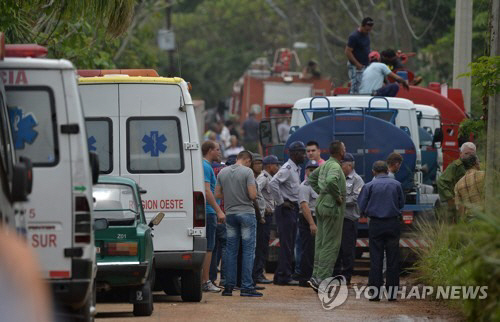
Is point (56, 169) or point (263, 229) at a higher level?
point (56, 169)

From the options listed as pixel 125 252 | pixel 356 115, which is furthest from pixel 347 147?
pixel 125 252

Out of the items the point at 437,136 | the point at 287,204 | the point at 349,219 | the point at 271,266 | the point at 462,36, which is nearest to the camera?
the point at 349,219

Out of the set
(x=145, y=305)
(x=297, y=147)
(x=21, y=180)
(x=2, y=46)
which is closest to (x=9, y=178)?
(x=21, y=180)

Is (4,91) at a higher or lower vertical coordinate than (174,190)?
higher

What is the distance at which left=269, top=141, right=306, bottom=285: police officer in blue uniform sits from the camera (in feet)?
59.2

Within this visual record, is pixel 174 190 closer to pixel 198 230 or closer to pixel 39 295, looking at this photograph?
pixel 198 230

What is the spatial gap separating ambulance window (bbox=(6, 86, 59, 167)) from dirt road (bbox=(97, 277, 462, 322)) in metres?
3.37

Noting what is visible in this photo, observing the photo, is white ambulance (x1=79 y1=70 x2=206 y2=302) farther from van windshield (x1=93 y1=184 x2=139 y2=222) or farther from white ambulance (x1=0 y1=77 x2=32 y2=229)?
white ambulance (x1=0 y1=77 x2=32 y2=229)

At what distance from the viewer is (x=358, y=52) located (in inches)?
932

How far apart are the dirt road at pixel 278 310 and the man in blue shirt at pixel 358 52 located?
7.40 meters

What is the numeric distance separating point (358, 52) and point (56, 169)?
14118 millimetres

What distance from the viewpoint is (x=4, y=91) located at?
1017 cm

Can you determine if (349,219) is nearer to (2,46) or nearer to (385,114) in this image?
(385,114)

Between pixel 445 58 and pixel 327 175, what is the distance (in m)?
25.3
